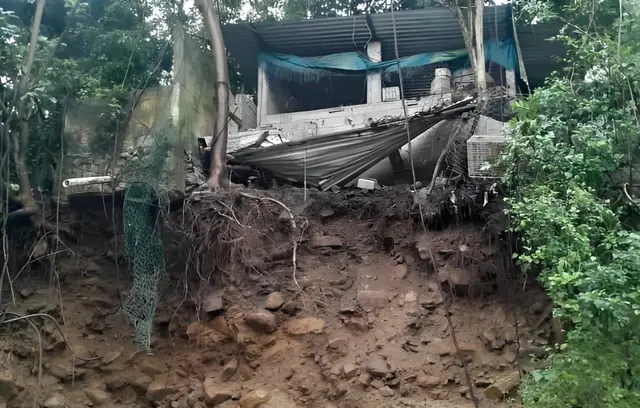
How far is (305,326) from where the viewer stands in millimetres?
6973

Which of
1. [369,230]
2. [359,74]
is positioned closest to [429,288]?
[369,230]

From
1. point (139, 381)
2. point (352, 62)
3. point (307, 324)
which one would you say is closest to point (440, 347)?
point (307, 324)

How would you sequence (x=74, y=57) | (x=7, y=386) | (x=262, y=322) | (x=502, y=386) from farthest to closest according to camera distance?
1. (x=74, y=57)
2. (x=262, y=322)
3. (x=7, y=386)
4. (x=502, y=386)

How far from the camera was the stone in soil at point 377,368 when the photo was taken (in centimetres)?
650

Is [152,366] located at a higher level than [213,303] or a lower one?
lower

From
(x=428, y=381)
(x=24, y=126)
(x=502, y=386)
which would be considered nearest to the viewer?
(x=502, y=386)

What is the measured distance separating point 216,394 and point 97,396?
1.34m

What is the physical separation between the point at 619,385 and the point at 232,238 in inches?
172

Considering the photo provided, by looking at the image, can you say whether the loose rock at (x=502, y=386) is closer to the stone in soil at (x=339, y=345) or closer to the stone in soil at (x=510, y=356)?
the stone in soil at (x=510, y=356)

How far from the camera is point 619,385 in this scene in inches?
181

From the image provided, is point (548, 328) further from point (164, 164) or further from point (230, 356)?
point (164, 164)

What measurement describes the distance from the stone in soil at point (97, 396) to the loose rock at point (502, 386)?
13.2 ft

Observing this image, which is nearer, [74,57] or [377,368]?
[377,368]

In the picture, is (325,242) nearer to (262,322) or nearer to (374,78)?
(262,322)
